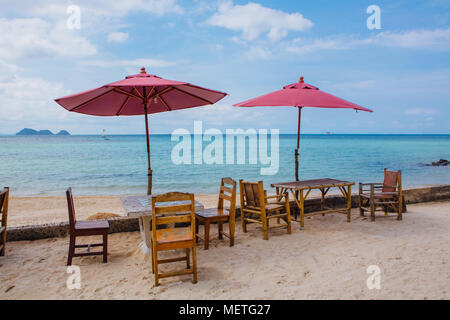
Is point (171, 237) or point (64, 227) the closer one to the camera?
point (171, 237)

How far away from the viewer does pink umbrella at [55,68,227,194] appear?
471cm

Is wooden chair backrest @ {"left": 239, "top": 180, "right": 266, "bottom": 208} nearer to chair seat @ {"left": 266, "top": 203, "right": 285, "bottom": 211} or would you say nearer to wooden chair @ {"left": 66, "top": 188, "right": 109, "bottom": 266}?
chair seat @ {"left": 266, "top": 203, "right": 285, "bottom": 211}

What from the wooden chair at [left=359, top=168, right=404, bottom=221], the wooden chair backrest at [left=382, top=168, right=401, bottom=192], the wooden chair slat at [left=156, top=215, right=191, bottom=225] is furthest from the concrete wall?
the wooden chair slat at [left=156, top=215, right=191, bottom=225]

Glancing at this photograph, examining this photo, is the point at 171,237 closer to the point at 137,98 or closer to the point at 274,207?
the point at 274,207

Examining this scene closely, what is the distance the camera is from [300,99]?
17.6 feet

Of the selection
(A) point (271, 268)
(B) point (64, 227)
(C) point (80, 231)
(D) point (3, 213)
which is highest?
(D) point (3, 213)

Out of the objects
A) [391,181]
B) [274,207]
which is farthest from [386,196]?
[274,207]

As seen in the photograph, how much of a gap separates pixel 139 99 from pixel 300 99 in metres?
2.46

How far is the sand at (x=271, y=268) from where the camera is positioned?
126 inches

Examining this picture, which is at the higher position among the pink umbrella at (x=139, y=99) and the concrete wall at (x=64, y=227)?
the pink umbrella at (x=139, y=99)

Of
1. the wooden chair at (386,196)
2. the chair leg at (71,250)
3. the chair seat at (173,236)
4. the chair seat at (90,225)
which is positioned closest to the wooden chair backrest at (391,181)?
the wooden chair at (386,196)

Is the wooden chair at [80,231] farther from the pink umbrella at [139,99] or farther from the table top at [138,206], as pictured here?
the pink umbrella at [139,99]

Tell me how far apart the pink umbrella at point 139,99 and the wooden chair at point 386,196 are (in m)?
2.99
